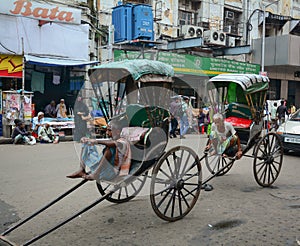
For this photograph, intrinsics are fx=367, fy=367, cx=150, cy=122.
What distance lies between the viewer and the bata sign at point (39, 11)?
12886 millimetres

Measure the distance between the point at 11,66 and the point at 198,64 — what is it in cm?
873

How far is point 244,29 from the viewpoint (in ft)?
74.3

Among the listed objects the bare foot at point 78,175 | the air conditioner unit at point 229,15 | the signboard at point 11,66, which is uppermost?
the air conditioner unit at point 229,15

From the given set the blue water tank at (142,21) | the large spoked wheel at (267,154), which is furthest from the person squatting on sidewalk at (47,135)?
Answer: the large spoked wheel at (267,154)

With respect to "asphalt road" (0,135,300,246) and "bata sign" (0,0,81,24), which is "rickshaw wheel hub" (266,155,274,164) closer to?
"asphalt road" (0,135,300,246)

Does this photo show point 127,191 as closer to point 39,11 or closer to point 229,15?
point 39,11

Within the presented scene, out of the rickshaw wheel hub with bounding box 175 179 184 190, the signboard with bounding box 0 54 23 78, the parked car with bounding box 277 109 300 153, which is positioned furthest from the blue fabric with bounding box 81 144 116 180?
the signboard with bounding box 0 54 23 78

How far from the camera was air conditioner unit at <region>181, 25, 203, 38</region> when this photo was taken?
61.9 feet

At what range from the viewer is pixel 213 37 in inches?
748

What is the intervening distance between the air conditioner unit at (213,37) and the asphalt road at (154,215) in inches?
508

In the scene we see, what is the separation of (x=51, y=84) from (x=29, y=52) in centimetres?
172

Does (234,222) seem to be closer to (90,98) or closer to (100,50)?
(90,98)

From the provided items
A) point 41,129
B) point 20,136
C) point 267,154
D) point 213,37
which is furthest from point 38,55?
point 267,154

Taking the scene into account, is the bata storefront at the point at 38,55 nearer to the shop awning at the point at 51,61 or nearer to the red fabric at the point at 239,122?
the shop awning at the point at 51,61
